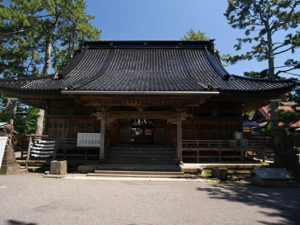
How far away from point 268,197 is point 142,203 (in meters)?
3.95

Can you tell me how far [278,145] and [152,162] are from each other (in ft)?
20.2

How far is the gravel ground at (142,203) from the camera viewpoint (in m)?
3.67

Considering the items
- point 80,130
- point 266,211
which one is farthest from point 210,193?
point 80,130

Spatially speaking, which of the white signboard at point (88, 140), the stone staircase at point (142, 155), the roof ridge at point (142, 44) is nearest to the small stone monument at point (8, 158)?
the white signboard at point (88, 140)

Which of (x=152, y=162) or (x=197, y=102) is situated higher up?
(x=197, y=102)

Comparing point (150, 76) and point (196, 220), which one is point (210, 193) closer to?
point (196, 220)

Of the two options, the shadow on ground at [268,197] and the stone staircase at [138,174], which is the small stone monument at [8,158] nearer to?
the stone staircase at [138,174]

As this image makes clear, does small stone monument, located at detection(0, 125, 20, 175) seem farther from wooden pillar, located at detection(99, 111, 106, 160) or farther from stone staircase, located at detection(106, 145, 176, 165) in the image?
stone staircase, located at detection(106, 145, 176, 165)

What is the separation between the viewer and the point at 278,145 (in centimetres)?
792

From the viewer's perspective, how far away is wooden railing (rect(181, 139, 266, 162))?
30.7 ft

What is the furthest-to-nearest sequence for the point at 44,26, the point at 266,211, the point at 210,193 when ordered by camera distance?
the point at 44,26
the point at 210,193
the point at 266,211

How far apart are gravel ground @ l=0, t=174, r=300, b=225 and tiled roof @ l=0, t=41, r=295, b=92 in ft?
13.9

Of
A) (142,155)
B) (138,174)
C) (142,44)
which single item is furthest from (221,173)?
(142,44)

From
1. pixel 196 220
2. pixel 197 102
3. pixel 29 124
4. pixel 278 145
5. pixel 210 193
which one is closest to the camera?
pixel 196 220
